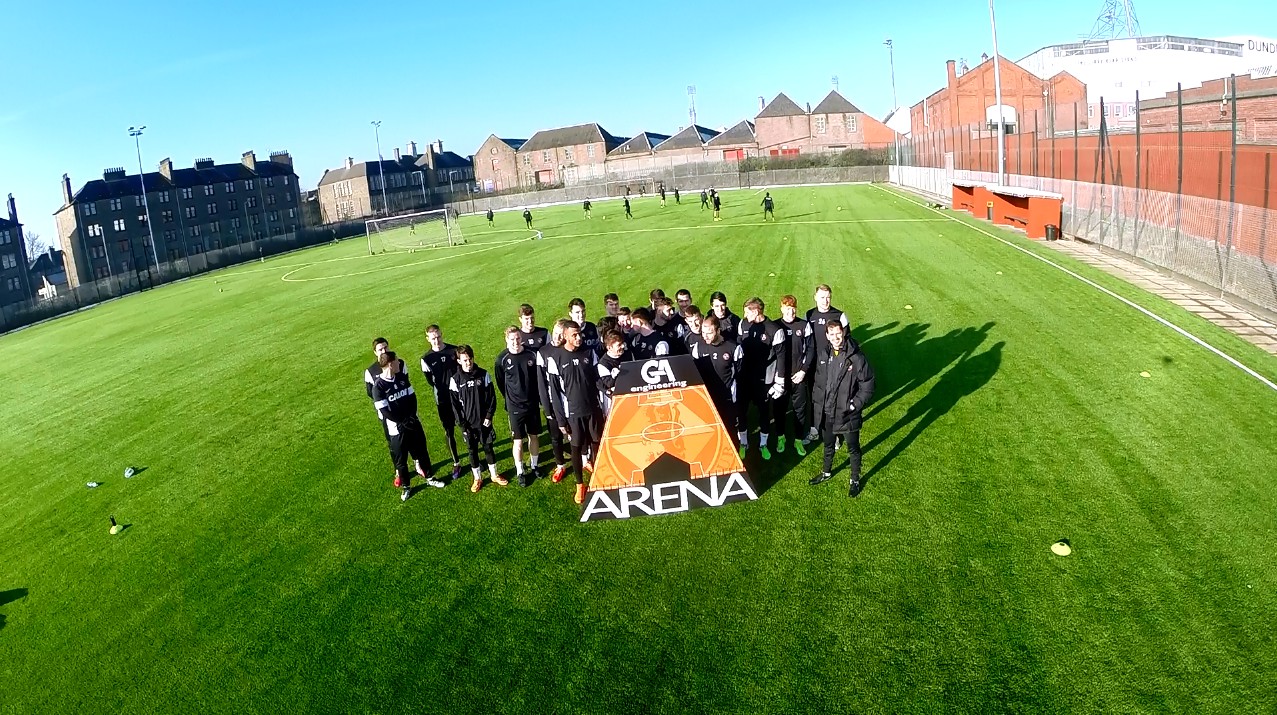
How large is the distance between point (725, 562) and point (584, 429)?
2558 mm

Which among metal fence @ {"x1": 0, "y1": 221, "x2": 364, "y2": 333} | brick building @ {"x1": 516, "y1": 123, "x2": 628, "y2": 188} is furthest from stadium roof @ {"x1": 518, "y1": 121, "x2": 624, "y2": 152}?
metal fence @ {"x1": 0, "y1": 221, "x2": 364, "y2": 333}

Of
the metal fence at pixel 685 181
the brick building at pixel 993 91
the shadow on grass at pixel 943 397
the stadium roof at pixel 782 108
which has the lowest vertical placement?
the shadow on grass at pixel 943 397

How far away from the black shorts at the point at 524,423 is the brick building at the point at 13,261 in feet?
288

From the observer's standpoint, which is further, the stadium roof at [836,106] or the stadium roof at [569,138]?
the stadium roof at [569,138]

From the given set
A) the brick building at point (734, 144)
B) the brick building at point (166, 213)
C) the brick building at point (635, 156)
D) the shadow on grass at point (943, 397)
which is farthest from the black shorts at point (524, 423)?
the brick building at point (734, 144)

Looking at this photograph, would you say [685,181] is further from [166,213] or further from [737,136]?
[166,213]

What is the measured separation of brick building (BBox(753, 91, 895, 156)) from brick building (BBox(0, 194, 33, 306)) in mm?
80569

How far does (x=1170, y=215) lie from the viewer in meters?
19.1

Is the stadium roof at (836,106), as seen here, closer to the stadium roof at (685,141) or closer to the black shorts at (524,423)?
the stadium roof at (685,141)

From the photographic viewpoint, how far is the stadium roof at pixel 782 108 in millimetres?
94062

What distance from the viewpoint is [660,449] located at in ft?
28.4

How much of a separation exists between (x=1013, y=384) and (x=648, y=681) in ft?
28.2

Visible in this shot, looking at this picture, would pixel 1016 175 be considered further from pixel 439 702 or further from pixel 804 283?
pixel 439 702

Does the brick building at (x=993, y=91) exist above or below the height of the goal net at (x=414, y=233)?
above
